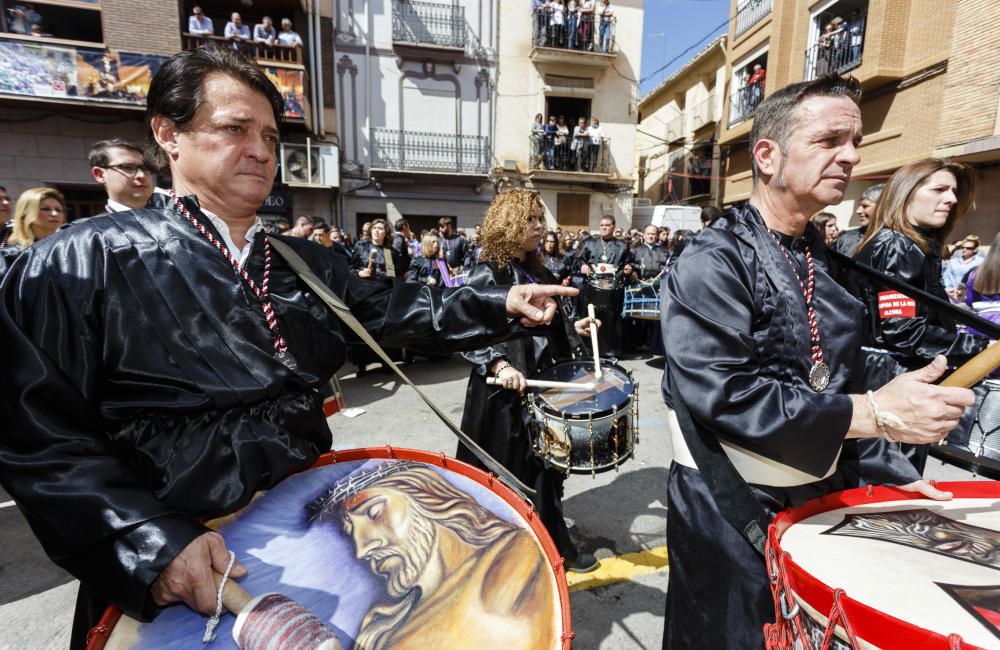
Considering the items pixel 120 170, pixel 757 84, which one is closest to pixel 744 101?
pixel 757 84

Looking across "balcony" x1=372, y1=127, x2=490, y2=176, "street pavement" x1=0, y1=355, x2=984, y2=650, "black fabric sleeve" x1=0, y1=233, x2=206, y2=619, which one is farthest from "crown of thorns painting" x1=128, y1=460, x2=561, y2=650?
"balcony" x1=372, y1=127, x2=490, y2=176

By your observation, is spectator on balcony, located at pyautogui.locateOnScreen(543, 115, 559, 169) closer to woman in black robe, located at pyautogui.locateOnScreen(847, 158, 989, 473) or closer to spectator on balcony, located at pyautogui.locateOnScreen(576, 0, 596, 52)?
spectator on balcony, located at pyautogui.locateOnScreen(576, 0, 596, 52)

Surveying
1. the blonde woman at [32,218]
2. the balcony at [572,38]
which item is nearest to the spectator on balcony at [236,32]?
the balcony at [572,38]

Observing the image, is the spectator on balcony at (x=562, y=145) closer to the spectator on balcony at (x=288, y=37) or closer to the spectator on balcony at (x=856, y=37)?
the spectator on balcony at (x=856, y=37)

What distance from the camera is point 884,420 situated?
1.22 metres

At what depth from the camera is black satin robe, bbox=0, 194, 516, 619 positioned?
1.02 m

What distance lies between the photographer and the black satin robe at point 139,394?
1.02m

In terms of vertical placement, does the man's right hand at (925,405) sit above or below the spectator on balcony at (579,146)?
below

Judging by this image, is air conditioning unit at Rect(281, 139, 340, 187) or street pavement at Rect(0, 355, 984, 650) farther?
air conditioning unit at Rect(281, 139, 340, 187)

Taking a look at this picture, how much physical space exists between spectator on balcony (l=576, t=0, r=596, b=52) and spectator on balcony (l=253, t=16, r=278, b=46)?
960cm

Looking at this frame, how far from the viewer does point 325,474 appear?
1372 millimetres

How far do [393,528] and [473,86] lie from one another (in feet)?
58.3

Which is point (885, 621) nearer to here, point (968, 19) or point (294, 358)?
point (294, 358)

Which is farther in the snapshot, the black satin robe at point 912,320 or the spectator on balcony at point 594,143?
the spectator on balcony at point 594,143
